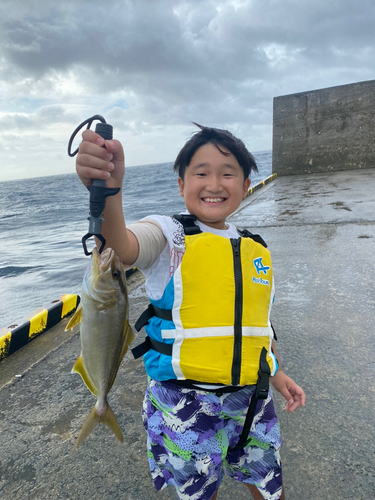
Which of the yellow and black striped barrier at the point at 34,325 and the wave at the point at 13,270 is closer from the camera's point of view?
the yellow and black striped barrier at the point at 34,325

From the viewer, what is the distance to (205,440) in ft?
4.76

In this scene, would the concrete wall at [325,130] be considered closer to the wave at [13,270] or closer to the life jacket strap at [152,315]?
the wave at [13,270]

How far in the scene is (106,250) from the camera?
1.27 metres

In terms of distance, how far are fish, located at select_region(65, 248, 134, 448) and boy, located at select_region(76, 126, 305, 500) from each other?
15cm

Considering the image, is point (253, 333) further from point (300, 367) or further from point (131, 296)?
point (131, 296)

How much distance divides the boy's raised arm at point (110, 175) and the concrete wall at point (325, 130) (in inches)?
659

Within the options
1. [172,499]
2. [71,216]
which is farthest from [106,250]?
[71,216]

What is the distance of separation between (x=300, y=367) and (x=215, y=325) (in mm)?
1373

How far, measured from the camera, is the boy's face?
1689 millimetres

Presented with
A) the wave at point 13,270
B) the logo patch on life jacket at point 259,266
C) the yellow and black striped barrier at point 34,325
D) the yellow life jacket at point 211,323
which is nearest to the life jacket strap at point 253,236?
the logo patch on life jacket at point 259,266

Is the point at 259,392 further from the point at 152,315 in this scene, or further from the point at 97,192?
the point at 97,192

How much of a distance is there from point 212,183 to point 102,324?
32.0 inches

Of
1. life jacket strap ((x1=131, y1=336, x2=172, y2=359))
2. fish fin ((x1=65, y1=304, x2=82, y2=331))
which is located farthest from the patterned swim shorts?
fish fin ((x1=65, y1=304, x2=82, y2=331))

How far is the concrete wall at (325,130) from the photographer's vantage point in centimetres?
1535
